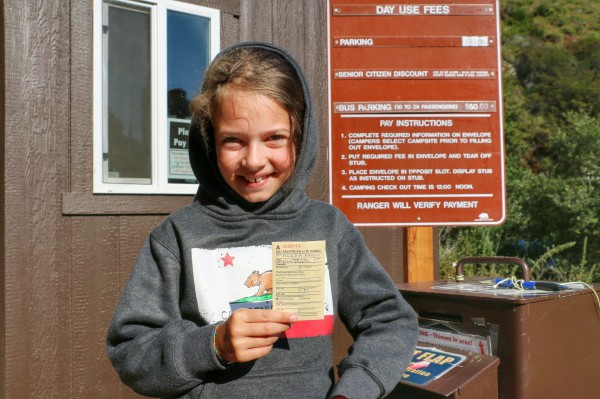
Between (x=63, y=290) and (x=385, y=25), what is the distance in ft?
6.30

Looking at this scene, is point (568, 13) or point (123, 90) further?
point (568, 13)

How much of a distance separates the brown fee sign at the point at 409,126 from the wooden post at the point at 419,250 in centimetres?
27

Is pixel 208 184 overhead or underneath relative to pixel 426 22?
underneath

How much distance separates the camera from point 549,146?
15406 mm

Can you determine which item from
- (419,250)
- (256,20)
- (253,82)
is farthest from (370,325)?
(256,20)

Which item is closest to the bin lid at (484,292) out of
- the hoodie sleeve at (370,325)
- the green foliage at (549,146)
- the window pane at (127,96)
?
the hoodie sleeve at (370,325)

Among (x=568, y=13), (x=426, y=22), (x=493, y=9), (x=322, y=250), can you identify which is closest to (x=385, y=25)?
(x=426, y=22)

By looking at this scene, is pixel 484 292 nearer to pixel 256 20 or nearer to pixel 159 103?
pixel 159 103

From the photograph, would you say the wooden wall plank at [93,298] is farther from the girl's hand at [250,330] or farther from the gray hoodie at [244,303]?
the girl's hand at [250,330]

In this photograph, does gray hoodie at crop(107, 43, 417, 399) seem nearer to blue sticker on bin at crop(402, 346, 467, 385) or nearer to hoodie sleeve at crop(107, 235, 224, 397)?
hoodie sleeve at crop(107, 235, 224, 397)

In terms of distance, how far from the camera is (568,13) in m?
36.0

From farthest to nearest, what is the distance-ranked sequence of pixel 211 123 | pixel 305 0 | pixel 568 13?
pixel 568 13
pixel 305 0
pixel 211 123

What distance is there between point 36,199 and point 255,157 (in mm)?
1809

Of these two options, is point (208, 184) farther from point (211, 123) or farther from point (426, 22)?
point (426, 22)
